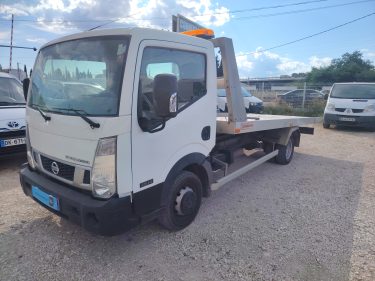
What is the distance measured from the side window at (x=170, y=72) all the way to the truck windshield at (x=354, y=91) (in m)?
9.94

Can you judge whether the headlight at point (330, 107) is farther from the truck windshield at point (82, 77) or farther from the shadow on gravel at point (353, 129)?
the truck windshield at point (82, 77)

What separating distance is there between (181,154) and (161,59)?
3.34 ft

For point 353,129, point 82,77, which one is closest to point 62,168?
point 82,77

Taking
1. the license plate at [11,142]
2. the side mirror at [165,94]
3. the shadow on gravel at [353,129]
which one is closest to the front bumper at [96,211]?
the side mirror at [165,94]

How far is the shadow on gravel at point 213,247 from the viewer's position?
272cm

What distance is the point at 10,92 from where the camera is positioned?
623 cm

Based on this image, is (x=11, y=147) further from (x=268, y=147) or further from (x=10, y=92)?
(x=268, y=147)

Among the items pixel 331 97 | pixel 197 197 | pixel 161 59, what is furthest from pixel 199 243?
pixel 331 97

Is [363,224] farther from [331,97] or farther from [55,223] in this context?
[331,97]

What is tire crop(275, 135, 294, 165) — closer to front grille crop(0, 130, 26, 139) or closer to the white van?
front grille crop(0, 130, 26, 139)

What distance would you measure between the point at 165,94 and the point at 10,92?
5.36 meters

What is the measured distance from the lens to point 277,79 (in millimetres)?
65500

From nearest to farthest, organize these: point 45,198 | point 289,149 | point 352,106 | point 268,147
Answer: point 45,198, point 268,147, point 289,149, point 352,106

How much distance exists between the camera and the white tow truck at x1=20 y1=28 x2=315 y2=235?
2.51 metres
